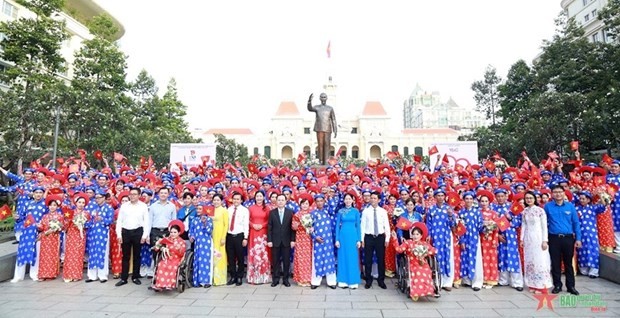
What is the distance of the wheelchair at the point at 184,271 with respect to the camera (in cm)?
485

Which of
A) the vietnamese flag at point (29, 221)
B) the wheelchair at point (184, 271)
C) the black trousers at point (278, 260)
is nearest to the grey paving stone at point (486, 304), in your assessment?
the black trousers at point (278, 260)

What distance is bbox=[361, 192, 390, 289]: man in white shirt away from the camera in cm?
516

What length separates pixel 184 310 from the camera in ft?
13.9

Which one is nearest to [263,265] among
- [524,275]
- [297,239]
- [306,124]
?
[297,239]

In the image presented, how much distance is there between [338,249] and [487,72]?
33.5 m

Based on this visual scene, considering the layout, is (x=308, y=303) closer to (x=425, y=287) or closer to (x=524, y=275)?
(x=425, y=287)

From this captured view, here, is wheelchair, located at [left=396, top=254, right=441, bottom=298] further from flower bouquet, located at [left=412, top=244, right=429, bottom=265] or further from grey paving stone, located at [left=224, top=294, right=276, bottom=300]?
grey paving stone, located at [left=224, top=294, right=276, bottom=300]

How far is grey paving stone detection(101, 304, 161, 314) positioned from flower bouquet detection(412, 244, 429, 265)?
3280 mm

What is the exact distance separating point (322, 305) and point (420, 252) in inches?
55.3

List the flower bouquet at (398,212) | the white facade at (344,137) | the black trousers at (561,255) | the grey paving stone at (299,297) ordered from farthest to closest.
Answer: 1. the white facade at (344,137)
2. the flower bouquet at (398,212)
3. the black trousers at (561,255)
4. the grey paving stone at (299,297)

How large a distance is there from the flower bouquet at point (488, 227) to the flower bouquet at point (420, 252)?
1.21 metres

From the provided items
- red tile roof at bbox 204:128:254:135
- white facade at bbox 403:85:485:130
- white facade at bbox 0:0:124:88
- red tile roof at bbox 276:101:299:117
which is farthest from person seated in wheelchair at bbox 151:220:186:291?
white facade at bbox 403:85:485:130

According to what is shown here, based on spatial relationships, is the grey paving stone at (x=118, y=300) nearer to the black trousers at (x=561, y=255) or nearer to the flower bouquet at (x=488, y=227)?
the flower bouquet at (x=488, y=227)
